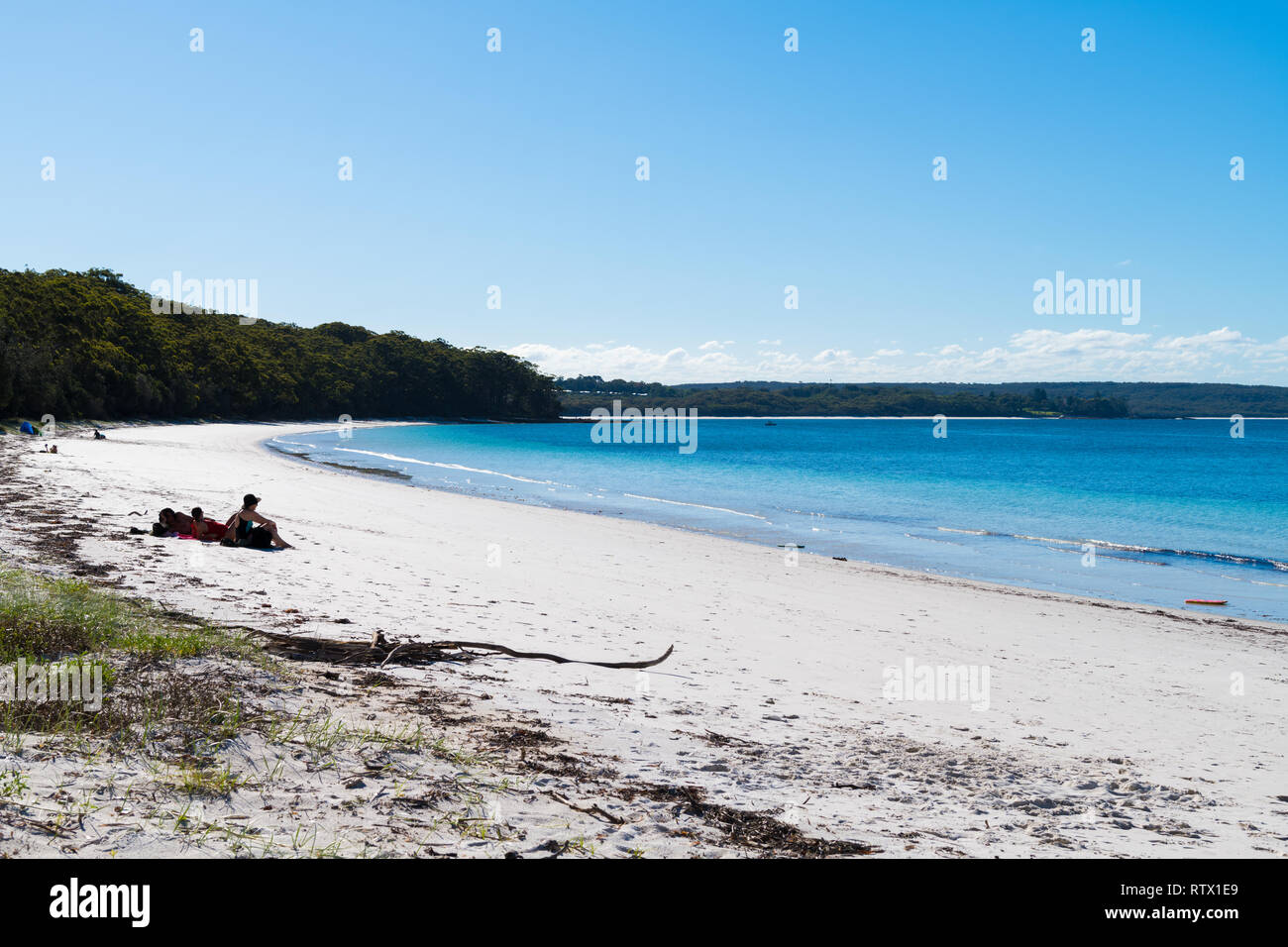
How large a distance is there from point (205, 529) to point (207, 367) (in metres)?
79.5

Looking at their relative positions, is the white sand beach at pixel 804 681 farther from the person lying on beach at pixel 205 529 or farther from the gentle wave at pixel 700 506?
the gentle wave at pixel 700 506

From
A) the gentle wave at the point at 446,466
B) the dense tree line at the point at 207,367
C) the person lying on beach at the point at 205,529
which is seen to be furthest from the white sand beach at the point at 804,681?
the dense tree line at the point at 207,367

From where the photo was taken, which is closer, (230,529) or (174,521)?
(230,529)

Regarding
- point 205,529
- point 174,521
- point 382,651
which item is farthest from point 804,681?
point 174,521

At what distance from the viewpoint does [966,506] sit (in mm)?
36594

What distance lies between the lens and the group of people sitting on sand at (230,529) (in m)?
12.9

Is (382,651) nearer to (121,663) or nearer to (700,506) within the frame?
(121,663)

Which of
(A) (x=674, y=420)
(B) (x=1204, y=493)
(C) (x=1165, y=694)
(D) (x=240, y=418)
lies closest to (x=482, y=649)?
(C) (x=1165, y=694)

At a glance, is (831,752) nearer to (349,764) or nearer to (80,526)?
(349,764)

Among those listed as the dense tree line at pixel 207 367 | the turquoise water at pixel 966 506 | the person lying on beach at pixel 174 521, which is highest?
the dense tree line at pixel 207 367

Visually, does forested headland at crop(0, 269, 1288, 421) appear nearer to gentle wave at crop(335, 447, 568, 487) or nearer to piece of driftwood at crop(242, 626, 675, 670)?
gentle wave at crop(335, 447, 568, 487)

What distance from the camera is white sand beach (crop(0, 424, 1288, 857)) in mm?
4840

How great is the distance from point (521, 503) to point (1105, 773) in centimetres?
2636

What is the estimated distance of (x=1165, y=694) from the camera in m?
9.02
